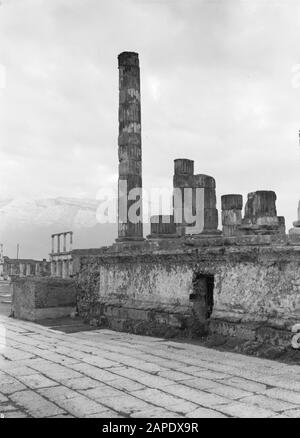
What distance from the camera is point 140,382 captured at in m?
4.86

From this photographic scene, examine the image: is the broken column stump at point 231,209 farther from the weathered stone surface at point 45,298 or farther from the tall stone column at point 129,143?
the weathered stone surface at point 45,298

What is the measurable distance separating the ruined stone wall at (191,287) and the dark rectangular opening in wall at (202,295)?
0.08 meters

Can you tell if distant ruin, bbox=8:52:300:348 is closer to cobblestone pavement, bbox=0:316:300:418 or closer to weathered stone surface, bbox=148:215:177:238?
weathered stone surface, bbox=148:215:177:238

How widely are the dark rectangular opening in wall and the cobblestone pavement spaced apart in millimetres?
839

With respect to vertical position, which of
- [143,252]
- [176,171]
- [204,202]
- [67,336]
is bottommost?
[67,336]

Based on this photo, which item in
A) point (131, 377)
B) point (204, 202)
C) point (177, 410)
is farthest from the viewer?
point (204, 202)

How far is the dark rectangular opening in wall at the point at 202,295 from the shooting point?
313 inches

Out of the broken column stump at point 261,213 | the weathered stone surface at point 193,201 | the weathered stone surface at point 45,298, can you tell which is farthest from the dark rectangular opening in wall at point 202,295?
the weathered stone surface at point 193,201

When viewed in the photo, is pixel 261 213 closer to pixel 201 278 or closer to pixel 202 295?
pixel 201 278

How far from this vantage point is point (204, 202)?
46.2ft

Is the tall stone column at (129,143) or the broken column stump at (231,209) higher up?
the tall stone column at (129,143)

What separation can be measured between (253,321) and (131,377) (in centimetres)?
232
